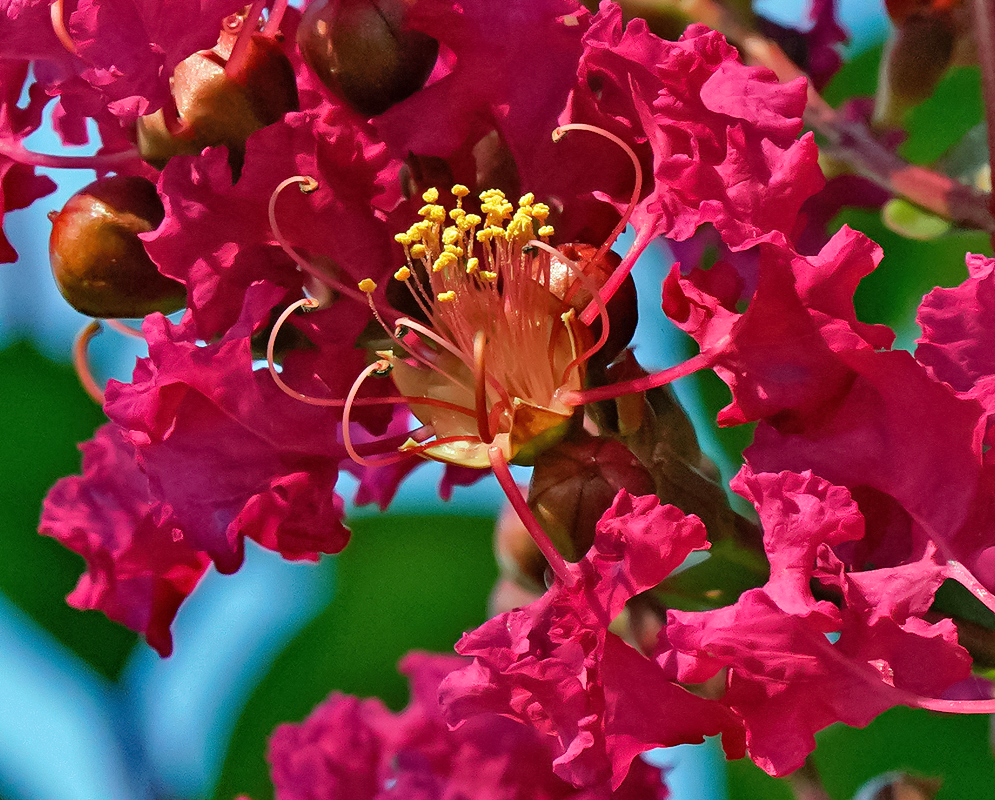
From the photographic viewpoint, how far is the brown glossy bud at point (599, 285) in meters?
0.80

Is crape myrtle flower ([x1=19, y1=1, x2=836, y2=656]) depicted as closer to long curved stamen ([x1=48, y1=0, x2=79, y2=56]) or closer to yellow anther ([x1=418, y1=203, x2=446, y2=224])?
yellow anther ([x1=418, y1=203, x2=446, y2=224])

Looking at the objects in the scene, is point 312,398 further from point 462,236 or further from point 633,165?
point 633,165

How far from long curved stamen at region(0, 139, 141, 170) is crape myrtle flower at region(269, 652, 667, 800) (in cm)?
45

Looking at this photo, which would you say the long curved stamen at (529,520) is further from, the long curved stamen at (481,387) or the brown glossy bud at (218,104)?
the brown glossy bud at (218,104)

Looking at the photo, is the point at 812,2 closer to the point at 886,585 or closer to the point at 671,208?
the point at 671,208

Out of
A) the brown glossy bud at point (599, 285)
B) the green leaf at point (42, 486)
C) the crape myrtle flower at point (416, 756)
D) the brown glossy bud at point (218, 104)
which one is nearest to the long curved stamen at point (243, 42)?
the brown glossy bud at point (218, 104)

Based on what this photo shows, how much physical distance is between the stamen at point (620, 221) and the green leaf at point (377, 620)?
0.77 m

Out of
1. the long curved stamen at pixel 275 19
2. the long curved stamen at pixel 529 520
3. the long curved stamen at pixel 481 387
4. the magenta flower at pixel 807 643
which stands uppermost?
the long curved stamen at pixel 275 19

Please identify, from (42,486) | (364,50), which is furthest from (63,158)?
(42,486)

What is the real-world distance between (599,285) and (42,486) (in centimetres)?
90

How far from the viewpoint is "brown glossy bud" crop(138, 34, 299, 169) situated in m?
0.80

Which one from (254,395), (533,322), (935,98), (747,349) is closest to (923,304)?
(747,349)

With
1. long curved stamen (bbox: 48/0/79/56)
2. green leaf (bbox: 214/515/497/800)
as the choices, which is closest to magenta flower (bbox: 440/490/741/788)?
long curved stamen (bbox: 48/0/79/56)

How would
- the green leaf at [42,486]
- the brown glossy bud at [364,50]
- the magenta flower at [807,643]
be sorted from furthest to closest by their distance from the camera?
the green leaf at [42,486], the brown glossy bud at [364,50], the magenta flower at [807,643]
